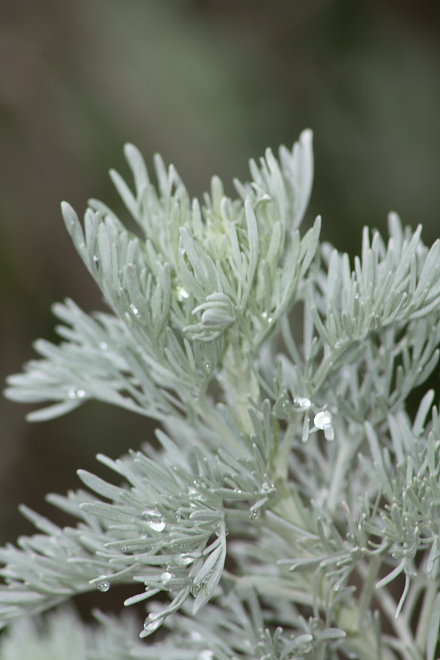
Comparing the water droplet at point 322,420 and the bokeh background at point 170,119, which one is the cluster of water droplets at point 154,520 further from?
the bokeh background at point 170,119

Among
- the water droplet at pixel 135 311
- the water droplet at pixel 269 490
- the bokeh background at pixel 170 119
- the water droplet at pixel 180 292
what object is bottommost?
the water droplet at pixel 269 490

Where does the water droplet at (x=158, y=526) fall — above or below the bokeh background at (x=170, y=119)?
below

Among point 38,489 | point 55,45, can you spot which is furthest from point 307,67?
point 38,489

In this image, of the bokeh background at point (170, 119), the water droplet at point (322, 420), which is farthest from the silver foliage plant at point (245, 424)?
the bokeh background at point (170, 119)

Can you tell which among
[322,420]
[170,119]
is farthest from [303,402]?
[170,119]

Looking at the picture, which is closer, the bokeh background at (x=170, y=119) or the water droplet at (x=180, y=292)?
the water droplet at (x=180, y=292)

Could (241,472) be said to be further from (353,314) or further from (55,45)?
(55,45)

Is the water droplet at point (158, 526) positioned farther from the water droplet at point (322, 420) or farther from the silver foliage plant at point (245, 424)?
the water droplet at point (322, 420)
